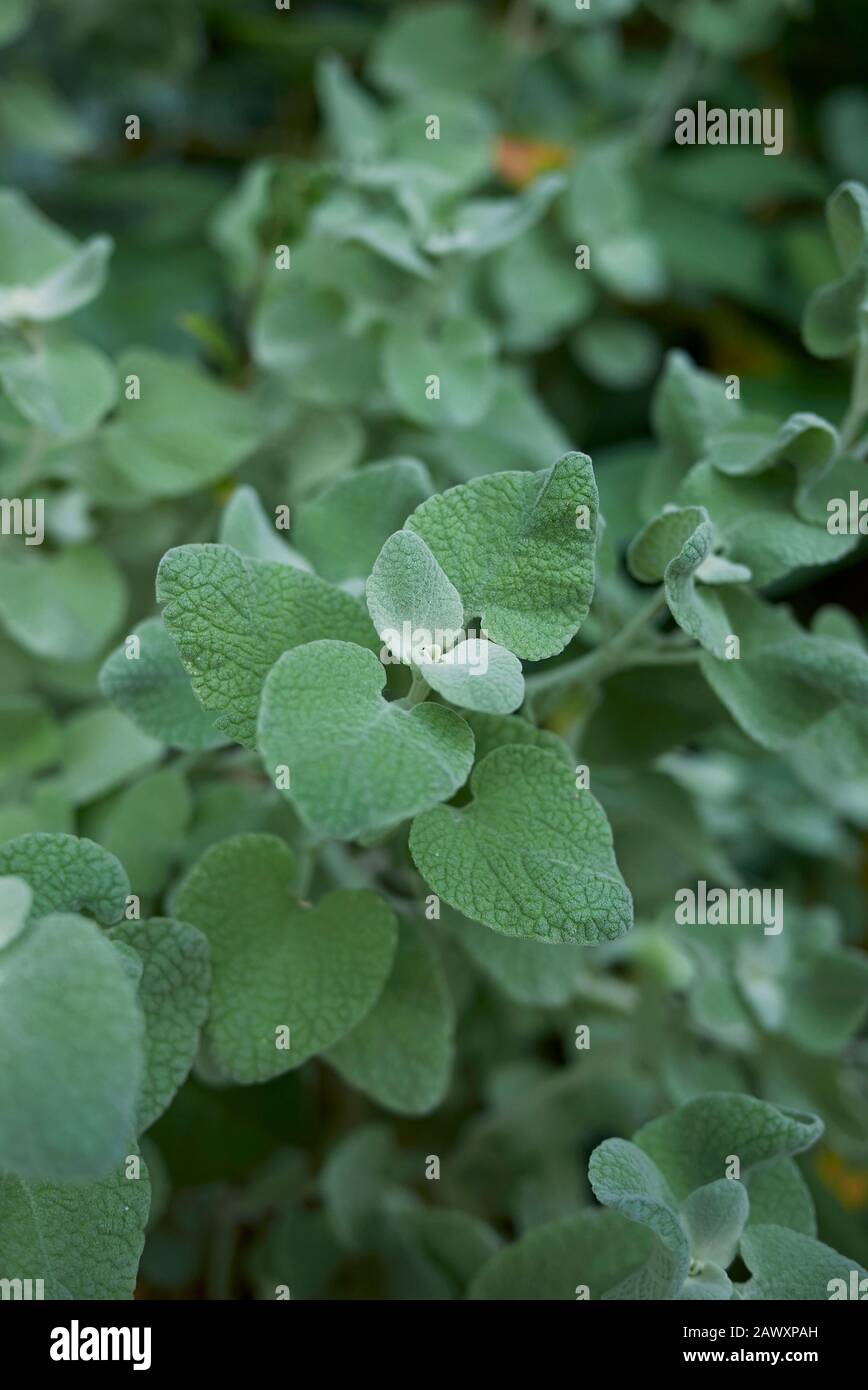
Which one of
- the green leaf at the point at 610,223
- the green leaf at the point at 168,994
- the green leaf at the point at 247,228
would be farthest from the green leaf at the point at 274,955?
the green leaf at the point at 610,223

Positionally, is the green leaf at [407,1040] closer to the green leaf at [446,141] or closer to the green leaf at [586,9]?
the green leaf at [446,141]

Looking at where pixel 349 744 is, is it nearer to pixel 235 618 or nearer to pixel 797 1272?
pixel 235 618

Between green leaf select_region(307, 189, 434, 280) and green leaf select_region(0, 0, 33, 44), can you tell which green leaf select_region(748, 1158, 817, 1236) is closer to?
green leaf select_region(307, 189, 434, 280)

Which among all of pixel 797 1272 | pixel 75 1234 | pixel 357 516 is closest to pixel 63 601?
pixel 357 516

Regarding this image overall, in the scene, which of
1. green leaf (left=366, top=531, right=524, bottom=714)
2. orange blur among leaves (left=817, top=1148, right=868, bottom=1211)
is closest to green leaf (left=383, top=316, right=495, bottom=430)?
green leaf (left=366, top=531, right=524, bottom=714)

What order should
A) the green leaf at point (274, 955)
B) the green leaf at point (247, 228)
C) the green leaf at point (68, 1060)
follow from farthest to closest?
the green leaf at point (247, 228)
the green leaf at point (274, 955)
the green leaf at point (68, 1060)
